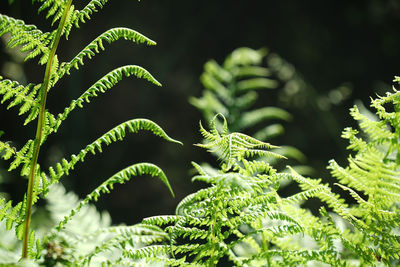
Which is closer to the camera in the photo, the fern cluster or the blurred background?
the fern cluster

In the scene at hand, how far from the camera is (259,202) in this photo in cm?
68

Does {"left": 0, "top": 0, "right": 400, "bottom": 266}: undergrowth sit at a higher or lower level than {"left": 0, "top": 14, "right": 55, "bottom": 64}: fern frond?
lower

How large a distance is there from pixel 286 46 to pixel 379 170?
396 cm

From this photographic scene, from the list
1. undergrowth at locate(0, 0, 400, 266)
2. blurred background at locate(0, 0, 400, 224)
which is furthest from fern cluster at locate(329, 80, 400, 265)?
blurred background at locate(0, 0, 400, 224)

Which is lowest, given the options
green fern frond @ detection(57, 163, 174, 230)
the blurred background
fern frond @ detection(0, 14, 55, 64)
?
green fern frond @ detection(57, 163, 174, 230)

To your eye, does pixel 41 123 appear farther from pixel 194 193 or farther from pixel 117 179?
pixel 194 193

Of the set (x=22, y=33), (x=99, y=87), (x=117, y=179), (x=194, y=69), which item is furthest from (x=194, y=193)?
(x=194, y=69)

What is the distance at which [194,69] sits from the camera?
4379 millimetres

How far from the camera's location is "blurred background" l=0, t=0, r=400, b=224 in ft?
12.4

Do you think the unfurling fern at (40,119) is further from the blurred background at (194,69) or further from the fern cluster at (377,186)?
the blurred background at (194,69)

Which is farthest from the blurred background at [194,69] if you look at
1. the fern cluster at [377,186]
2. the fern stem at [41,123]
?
the fern stem at [41,123]

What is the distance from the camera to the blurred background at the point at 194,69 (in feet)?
12.4

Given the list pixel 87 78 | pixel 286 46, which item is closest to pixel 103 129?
pixel 87 78

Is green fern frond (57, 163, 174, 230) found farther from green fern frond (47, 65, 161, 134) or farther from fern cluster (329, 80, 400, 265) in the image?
fern cluster (329, 80, 400, 265)
